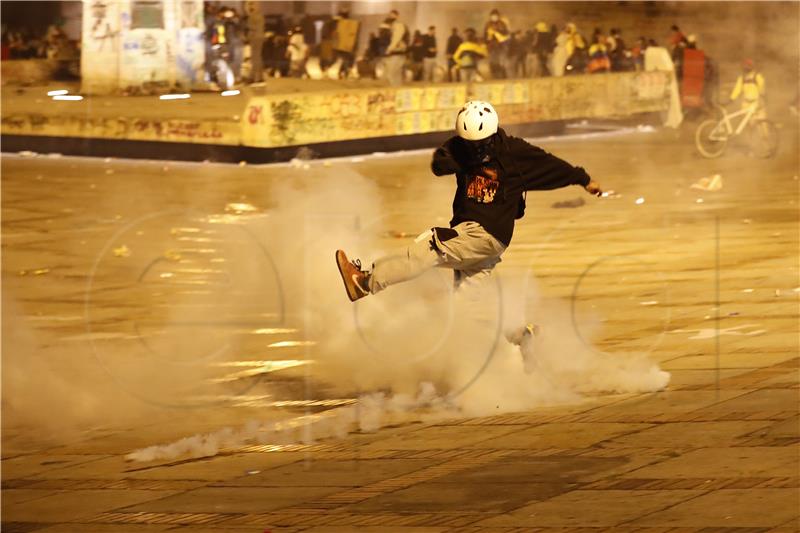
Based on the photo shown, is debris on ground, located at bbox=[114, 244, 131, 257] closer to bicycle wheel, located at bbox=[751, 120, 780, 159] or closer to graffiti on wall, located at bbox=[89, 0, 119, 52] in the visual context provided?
bicycle wheel, located at bbox=[751, 120, 780, 159]

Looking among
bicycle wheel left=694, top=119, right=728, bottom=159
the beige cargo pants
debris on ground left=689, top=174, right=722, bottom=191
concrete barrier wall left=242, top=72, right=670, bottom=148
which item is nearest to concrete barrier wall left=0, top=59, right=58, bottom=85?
concrete barrier wall left=242, top=72, right=670, bottom=148

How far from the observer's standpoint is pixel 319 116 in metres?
23.3

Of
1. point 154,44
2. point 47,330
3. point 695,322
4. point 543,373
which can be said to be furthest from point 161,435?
point 154,44

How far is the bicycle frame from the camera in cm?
2328

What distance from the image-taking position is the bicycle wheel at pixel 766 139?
2344 cm

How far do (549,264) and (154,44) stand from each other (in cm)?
1547

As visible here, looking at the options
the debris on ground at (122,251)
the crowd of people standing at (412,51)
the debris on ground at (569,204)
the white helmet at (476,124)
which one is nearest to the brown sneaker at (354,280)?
the white helmet at (476,124)

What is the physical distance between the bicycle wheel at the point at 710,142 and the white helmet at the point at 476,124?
52.7 feet

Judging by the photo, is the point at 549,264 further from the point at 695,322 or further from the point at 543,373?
the point at 543,373

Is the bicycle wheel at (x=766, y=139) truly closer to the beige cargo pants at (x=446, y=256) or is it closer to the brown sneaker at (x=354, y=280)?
the beige cargo pants at (x=446, y=256)

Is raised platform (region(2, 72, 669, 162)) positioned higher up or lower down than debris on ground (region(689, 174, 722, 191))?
higher up

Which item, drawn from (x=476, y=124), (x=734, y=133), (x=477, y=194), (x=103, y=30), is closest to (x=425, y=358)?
(x=477, y=194)

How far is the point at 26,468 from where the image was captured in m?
7.11

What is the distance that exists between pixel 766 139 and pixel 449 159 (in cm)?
1658
